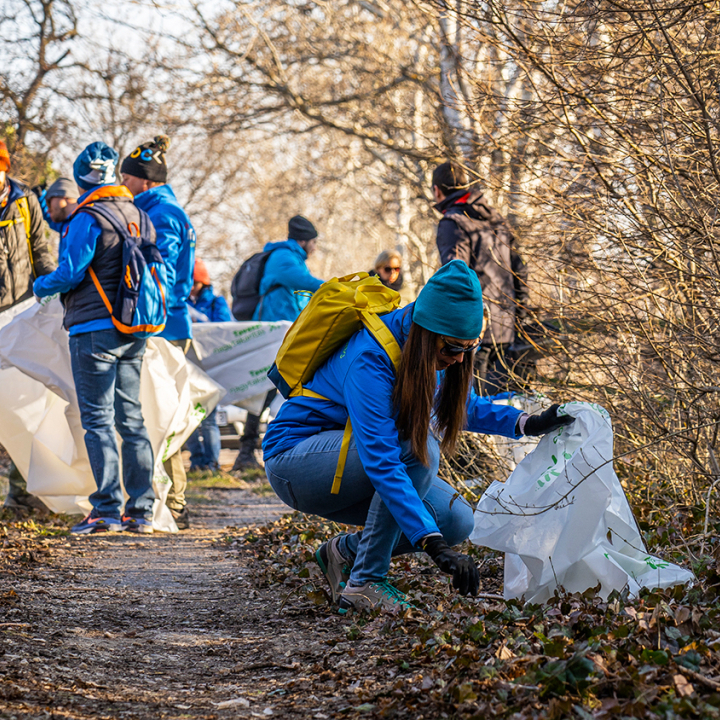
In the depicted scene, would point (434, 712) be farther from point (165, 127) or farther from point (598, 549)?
point (165, 127)

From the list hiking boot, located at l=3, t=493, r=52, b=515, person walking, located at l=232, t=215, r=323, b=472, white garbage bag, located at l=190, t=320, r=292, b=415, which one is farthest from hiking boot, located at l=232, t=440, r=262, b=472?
hiking boot, located at l=3, t=493, r=52, b=515

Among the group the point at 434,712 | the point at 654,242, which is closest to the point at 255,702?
the point at 434,712

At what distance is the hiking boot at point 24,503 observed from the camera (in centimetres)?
588

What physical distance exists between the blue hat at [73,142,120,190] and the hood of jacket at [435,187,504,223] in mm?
2083

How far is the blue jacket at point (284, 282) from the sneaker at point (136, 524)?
275 cm

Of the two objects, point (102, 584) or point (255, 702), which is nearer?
point (255, 702)

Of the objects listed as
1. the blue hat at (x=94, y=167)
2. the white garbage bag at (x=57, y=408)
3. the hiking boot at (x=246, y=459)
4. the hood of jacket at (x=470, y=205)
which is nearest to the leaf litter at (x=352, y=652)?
the white garbage bag at (x=57, y=408)

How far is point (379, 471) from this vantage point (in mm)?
3006

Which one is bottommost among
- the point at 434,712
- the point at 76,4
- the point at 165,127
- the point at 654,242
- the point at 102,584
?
the point at 102,584

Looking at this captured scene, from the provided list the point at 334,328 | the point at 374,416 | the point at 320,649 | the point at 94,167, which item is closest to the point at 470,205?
the point at 94,167

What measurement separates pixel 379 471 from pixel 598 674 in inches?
41.4

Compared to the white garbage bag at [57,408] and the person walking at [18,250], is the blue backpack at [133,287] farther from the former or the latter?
the person walking at [18,250]

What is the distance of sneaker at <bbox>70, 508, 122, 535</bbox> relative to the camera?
516cm

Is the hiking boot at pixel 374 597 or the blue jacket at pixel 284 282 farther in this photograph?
the blue jacket at pixel 284 282
